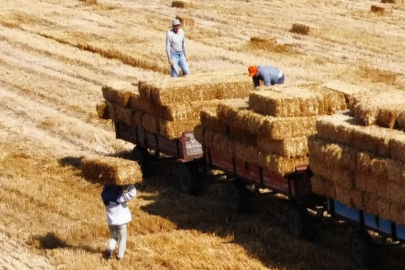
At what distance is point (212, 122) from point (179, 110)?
4.82 feet

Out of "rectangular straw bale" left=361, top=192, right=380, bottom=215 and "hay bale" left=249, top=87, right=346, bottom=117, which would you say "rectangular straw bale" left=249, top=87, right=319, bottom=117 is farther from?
"rectangular straw bale" left=361, top=192, right=380, bottom=215

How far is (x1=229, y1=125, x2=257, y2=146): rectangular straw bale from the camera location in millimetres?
16781

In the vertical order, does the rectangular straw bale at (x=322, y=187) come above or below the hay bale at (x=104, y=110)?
above

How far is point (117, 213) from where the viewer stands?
15.5 m

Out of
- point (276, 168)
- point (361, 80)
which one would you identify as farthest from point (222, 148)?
point (361, 80)

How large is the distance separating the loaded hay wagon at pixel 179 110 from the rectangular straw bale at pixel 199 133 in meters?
0.71

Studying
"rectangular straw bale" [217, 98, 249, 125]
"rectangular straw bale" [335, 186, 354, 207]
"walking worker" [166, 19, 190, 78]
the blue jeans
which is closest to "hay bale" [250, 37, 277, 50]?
the blue jeans

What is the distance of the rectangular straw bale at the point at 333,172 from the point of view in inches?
579

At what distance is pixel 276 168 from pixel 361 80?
13.0 m

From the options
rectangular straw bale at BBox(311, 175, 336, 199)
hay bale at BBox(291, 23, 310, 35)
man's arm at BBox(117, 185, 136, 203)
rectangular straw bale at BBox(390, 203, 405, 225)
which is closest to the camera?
rectangular straw bale at BBox(390, 203, 405, 225)

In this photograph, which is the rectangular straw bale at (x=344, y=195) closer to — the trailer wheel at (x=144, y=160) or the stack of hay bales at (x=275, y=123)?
the stack of hay bales at (x=275, y=123)

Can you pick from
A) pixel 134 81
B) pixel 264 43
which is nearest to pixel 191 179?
pixel 134 81

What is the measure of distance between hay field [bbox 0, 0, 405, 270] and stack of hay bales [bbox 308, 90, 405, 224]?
1.13m

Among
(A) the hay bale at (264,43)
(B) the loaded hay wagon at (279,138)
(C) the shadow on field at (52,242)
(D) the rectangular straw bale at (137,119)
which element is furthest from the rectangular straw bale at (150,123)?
(A) the hay bale at (264,43)
